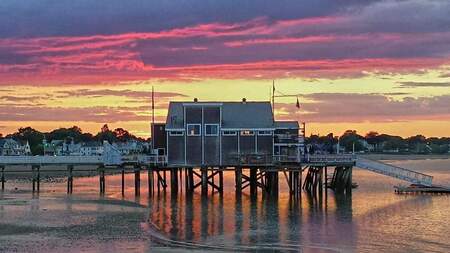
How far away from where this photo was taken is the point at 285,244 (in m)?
35.3

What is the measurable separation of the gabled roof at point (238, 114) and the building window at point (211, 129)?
71 centimetres

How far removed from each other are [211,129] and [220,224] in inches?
836

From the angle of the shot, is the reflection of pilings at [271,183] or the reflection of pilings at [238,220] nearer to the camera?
the reflection of pilings at [238,220]

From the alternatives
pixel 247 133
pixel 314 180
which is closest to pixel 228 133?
pixel 247 133

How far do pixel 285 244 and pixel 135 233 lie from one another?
799 centimetres

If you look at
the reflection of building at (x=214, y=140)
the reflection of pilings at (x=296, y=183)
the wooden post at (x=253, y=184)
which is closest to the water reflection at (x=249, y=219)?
the reflection of pilings at (x=296, y=183)

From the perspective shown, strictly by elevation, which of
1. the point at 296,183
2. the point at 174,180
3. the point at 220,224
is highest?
the point at 174,180

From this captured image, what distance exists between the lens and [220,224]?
4309 cm

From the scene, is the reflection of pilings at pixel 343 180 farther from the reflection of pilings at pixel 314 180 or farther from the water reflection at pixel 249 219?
the water reflection at pixel 249 219

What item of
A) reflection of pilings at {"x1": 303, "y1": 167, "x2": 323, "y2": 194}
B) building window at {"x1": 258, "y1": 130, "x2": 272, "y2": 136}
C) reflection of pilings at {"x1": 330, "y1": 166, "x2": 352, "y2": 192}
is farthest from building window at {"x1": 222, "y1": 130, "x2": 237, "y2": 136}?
reflection of pilings at {"x1": 330, "y1": 166, "x2": 352, "y2": 192}

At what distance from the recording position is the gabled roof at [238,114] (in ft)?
210

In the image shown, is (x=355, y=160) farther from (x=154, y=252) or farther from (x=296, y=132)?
(x=154, y=252)

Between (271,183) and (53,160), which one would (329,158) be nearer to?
(271,183)

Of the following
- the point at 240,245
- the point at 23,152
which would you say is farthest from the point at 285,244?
the point at 23,152
